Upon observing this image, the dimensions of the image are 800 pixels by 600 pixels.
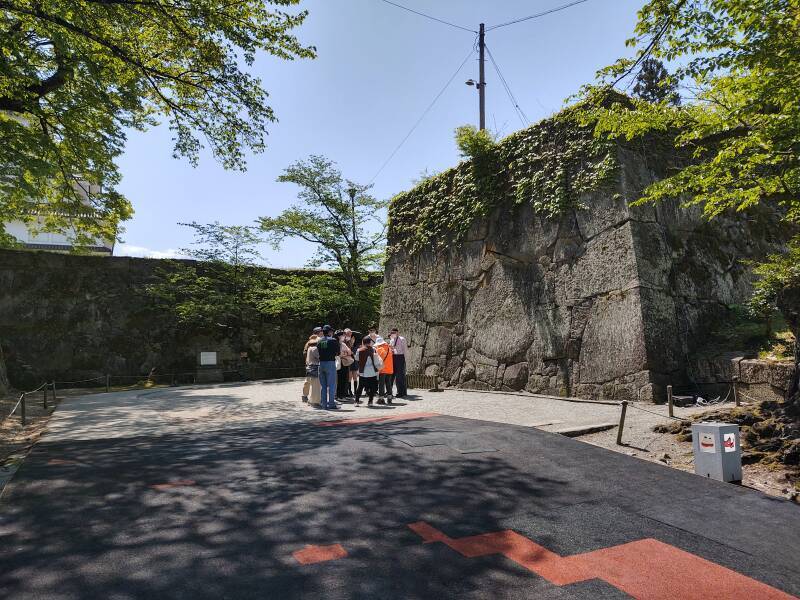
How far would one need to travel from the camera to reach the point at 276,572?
2865 millimetres

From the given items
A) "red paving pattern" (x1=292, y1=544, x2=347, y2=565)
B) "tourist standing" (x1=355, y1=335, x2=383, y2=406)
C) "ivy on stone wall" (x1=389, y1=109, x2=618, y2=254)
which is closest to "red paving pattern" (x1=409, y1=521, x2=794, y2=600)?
"red paving pattern" (x1=292, y1=544, x2=347, y2=565)

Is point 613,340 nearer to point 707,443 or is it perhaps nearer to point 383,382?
point 707,443

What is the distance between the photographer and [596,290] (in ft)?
31.4

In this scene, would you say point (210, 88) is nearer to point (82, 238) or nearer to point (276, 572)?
point (82, 238)

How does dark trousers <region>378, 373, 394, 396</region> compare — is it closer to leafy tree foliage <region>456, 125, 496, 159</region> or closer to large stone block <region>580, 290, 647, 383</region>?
large stone block <region>580, 290, 647, 383</region>

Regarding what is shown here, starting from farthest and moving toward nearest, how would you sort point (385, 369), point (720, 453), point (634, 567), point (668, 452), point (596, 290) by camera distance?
1. point (385, 369)
2. point (596, 290)
3. point (668, 452)
4. point (720, 453)
5. point (634, 567)

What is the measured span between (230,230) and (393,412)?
14.2m

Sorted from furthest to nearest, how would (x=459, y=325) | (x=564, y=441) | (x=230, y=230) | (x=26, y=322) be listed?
1. (x=230, y=230)
2. (x=26, y=322)
3. (x=459, y=325)
4. (x=564, y=441)

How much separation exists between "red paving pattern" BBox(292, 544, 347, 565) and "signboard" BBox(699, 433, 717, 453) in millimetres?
3918

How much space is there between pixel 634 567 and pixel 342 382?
8.74 meters

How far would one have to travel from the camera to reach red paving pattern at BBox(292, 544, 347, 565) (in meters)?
3.02

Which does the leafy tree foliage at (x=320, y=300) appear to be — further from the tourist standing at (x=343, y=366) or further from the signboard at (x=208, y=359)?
the tourist standing at (x=343, y=366)

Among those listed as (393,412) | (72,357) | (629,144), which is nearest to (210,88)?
(393,412)

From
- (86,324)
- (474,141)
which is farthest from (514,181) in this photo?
(86,324)
